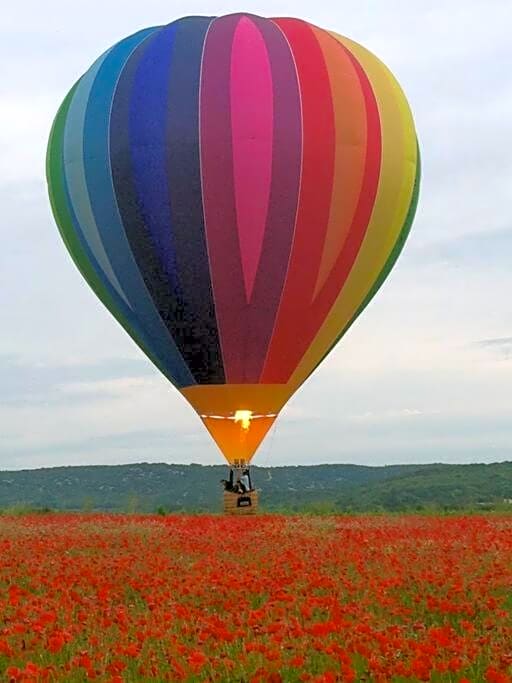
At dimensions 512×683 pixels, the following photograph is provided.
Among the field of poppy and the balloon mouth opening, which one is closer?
the field of poppy

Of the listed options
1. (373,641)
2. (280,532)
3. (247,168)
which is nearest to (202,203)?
(247,168)

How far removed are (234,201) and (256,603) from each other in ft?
48.0

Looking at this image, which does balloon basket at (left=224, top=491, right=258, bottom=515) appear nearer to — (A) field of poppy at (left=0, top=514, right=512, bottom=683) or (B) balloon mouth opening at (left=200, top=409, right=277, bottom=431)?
(B) balloon mouth opening at (left=200, top=409, right=277, bottom=431)

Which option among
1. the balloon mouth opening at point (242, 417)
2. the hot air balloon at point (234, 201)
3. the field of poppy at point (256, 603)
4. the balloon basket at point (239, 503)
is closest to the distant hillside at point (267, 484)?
the balloon basket at point (239, 503)

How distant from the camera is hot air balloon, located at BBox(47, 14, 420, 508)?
24766 millimetres

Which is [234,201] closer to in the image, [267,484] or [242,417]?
[242,417]

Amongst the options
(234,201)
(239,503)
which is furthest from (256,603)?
(239,503)

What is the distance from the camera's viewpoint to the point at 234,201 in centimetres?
2469

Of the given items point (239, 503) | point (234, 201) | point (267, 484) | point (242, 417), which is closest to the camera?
point (234, 201)

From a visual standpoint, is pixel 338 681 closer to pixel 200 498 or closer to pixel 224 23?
pixel 224 23

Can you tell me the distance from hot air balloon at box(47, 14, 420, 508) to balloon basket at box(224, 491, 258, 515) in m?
1.15

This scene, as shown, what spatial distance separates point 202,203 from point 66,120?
509 cm

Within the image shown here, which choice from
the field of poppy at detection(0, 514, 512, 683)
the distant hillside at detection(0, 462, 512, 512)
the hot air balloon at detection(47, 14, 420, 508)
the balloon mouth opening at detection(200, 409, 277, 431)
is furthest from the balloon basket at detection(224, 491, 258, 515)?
the distant hillside at detection(0, 462, 512, 512)

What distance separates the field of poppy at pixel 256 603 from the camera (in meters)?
7.27
